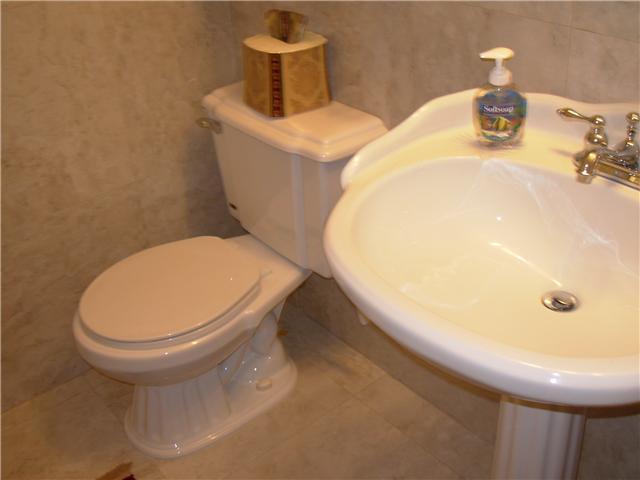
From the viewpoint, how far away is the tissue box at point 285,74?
5.28 ft

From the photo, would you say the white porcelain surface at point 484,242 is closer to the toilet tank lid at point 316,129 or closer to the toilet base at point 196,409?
the toilet tank lid at point 316,129

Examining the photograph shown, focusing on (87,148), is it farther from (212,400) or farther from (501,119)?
(501,119)

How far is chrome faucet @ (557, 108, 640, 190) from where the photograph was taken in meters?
1.04

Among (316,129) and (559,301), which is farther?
(316,129)

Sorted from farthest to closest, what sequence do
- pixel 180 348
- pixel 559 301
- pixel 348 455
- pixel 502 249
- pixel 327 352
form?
1. pixel 327 352
2. pixel 348 455
3. pixel 180 348
4. pixel 502 249
5. pixel 559 301

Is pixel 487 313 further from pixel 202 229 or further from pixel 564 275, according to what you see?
pixel 202 229

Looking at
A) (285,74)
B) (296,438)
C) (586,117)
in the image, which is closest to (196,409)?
(296,438)

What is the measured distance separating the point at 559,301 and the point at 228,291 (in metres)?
0.85

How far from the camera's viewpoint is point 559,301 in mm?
1048

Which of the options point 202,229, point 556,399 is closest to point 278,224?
point 202,229

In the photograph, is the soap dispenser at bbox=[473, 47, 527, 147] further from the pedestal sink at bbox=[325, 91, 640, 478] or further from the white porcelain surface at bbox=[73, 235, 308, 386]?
the white porcelain surface at bbox=[73, 235, 308, 386]

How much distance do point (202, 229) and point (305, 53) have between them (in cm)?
77

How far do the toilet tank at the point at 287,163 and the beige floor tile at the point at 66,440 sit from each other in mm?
662

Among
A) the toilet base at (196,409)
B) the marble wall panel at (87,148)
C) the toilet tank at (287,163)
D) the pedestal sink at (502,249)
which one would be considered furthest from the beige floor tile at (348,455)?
the marble wall panel at (87,148)
